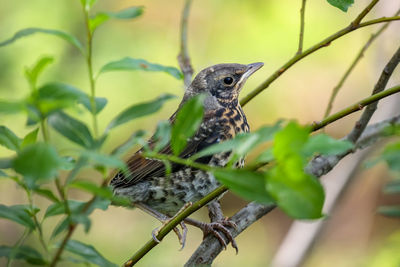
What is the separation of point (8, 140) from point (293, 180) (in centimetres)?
56

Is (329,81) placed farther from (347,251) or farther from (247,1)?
(347,251)

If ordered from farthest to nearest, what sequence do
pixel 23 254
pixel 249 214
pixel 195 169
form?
pixel 195 169 → pixel 249 214 → pixel 23 254

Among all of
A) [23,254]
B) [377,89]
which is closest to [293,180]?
[23,254]

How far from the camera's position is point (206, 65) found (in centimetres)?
519

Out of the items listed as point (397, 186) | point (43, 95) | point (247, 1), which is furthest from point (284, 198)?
point (247, 1)

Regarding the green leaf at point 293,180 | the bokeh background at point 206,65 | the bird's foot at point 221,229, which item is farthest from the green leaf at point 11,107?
the bokeh background at point 206,65

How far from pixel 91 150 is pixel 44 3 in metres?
→ 4.48

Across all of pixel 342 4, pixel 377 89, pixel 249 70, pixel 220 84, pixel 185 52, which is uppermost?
pixel 342 4

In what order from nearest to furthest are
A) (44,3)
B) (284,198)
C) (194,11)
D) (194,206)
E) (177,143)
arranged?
(284,198) → (177,143) → (194,206) → (44,3) → (194,11)

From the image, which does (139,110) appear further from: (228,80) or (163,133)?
(228,80)

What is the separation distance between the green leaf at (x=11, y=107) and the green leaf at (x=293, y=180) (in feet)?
1.15

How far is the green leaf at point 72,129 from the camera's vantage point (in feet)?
3.02

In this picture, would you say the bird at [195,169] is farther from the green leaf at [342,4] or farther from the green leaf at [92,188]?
the green leaf at [92,188]

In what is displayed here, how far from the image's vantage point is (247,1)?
5.59m
